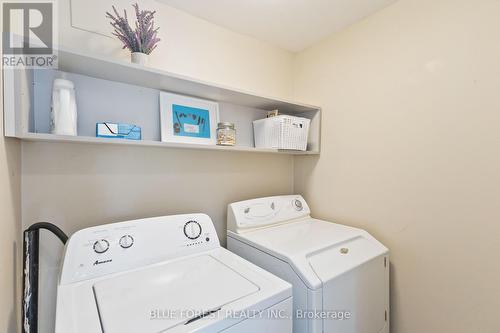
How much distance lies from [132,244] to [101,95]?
762 millimetres

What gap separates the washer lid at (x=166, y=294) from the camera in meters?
0.68

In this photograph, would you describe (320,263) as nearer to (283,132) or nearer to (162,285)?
(162,285)

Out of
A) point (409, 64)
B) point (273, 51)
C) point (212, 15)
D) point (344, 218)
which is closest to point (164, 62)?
point (212, 15)

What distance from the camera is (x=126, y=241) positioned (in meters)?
1.03

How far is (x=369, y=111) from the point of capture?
4.70 feet

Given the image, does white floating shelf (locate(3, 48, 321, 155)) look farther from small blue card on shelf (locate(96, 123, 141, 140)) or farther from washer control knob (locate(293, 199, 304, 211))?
washer control knob (locate(293, 199, 304, 211))

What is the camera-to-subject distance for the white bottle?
950 mm

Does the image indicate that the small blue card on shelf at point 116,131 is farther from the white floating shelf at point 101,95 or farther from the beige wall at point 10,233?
the beige wall at point 10,233

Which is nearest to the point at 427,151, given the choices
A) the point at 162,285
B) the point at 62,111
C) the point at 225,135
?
the point at 225,135

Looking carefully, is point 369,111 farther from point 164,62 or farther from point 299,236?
point 164,62

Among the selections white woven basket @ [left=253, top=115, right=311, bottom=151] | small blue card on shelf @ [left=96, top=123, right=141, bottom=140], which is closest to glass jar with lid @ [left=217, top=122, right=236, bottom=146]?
white woven basket @ [left=253, top=115, right=311, bottom=151]
